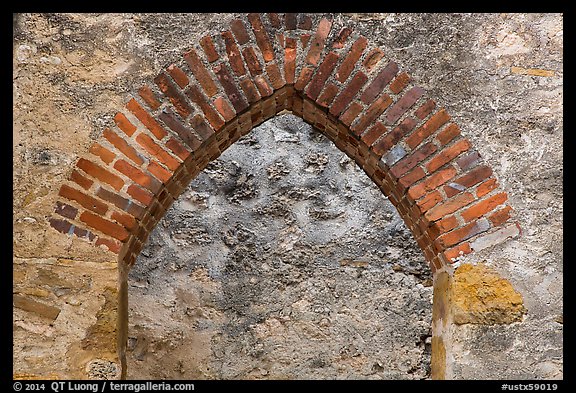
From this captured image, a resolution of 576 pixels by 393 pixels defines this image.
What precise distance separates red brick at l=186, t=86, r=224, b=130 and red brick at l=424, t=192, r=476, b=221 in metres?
0.98

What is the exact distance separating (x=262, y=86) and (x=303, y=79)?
179mm

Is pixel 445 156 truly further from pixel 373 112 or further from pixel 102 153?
pixel 102 153

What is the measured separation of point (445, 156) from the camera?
9.14 feet

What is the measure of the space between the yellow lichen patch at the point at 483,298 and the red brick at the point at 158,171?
129 cm

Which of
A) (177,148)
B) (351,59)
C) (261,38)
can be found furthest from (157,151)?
(351,59)

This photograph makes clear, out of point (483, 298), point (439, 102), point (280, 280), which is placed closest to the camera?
point (483, 298)

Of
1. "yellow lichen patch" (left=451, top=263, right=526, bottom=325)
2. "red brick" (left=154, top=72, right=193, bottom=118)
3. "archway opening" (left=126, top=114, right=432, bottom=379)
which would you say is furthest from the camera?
"archway opening" (left=126, top=114, right=432, bottom=379)

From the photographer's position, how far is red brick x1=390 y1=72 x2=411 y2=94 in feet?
9.27

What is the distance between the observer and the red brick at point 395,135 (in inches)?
110

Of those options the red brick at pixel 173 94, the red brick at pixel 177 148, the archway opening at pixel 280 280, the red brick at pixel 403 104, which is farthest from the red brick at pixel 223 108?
the archway opening at pixel 280 280

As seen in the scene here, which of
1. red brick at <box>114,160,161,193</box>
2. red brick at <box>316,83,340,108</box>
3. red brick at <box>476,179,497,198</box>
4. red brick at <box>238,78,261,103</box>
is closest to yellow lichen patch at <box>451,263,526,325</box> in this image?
red brick at <box>476,179,497,198</box>

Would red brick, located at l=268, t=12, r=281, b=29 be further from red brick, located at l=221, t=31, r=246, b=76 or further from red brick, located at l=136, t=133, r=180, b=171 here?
red brick, located at l=136, t=133, r=180, b=171

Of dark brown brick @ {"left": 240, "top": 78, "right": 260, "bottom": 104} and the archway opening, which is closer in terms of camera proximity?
dark brown brick @ {"left": 240, "top": 78, "right": 260, "bottom": 104}
